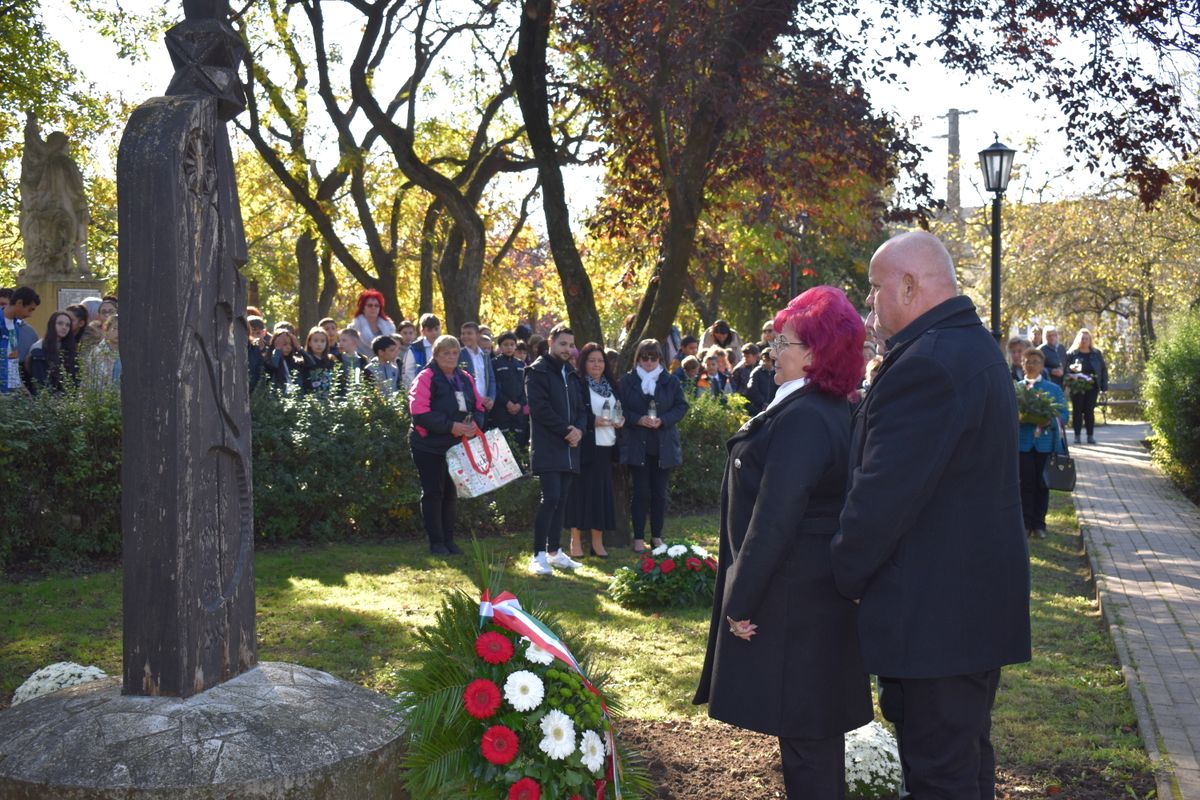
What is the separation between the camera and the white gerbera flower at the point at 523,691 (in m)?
4.14

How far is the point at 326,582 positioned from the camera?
9.97m

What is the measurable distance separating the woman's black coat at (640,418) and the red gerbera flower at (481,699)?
749 cm

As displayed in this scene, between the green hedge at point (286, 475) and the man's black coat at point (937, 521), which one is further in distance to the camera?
the green hedge at point (286, 475)

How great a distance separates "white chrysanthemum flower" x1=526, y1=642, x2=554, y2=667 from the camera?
14.0 ft

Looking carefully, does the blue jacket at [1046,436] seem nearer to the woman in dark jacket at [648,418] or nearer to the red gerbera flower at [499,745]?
the woman in dark jacket at [648,418]

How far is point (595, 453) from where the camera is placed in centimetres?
1163

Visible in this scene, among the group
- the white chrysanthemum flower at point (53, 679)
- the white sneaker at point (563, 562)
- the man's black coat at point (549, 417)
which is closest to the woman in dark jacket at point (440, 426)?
the man's black coat at point (549, 417)

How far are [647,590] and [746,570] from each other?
5.37 meters

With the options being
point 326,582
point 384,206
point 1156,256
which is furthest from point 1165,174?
point 1156,256

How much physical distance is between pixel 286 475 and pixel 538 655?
7.83 m

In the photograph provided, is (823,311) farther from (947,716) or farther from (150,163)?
(150,163)

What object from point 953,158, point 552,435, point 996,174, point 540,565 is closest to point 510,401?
point 552,435

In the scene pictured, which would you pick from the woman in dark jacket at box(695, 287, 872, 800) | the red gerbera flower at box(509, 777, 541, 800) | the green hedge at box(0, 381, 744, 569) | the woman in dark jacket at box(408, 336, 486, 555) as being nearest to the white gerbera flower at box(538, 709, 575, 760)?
the red gerbera flower at box(509, 777, 541, 800)

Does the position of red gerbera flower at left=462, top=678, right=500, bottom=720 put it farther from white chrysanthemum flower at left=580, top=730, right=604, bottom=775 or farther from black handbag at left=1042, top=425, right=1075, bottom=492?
black handbag at left=1042, top=425, right=1075, bottom=492
